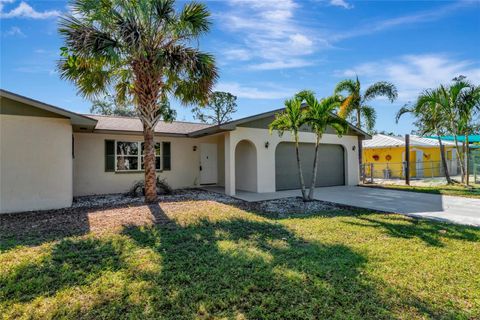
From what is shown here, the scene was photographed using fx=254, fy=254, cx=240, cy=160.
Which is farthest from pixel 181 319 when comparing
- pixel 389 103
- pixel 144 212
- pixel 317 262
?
pixel 389 103

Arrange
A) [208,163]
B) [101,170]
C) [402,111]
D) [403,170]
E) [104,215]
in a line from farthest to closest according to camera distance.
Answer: [403,170] → [402,111] → [208,163] → [101,170] → [104,215]

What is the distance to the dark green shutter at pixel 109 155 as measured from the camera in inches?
464

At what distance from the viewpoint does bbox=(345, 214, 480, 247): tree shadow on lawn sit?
5.31 m

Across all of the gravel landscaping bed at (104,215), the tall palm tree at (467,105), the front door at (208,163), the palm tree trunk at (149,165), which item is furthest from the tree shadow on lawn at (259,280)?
the tall palm tree at (467,105)

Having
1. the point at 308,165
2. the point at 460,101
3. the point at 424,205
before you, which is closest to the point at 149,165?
the point at 308,165

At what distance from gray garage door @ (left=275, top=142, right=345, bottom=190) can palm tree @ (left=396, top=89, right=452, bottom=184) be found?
4661 millimetres

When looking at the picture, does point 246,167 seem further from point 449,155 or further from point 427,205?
point 449,155

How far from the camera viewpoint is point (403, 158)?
20.5m

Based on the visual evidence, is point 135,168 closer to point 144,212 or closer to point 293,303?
point 144,212

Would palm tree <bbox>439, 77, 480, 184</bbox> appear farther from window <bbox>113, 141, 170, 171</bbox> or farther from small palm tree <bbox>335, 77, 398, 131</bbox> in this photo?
window <bbox>113, 141, 170, 171</bbox>

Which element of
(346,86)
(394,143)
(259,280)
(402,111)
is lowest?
(259,280)

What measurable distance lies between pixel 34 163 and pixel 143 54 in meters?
4.85

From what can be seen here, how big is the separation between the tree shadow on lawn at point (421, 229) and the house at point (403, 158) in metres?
14.0

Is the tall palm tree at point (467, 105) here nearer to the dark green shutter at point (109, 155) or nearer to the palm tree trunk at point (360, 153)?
the palm tree trunk at point (360, 153)
